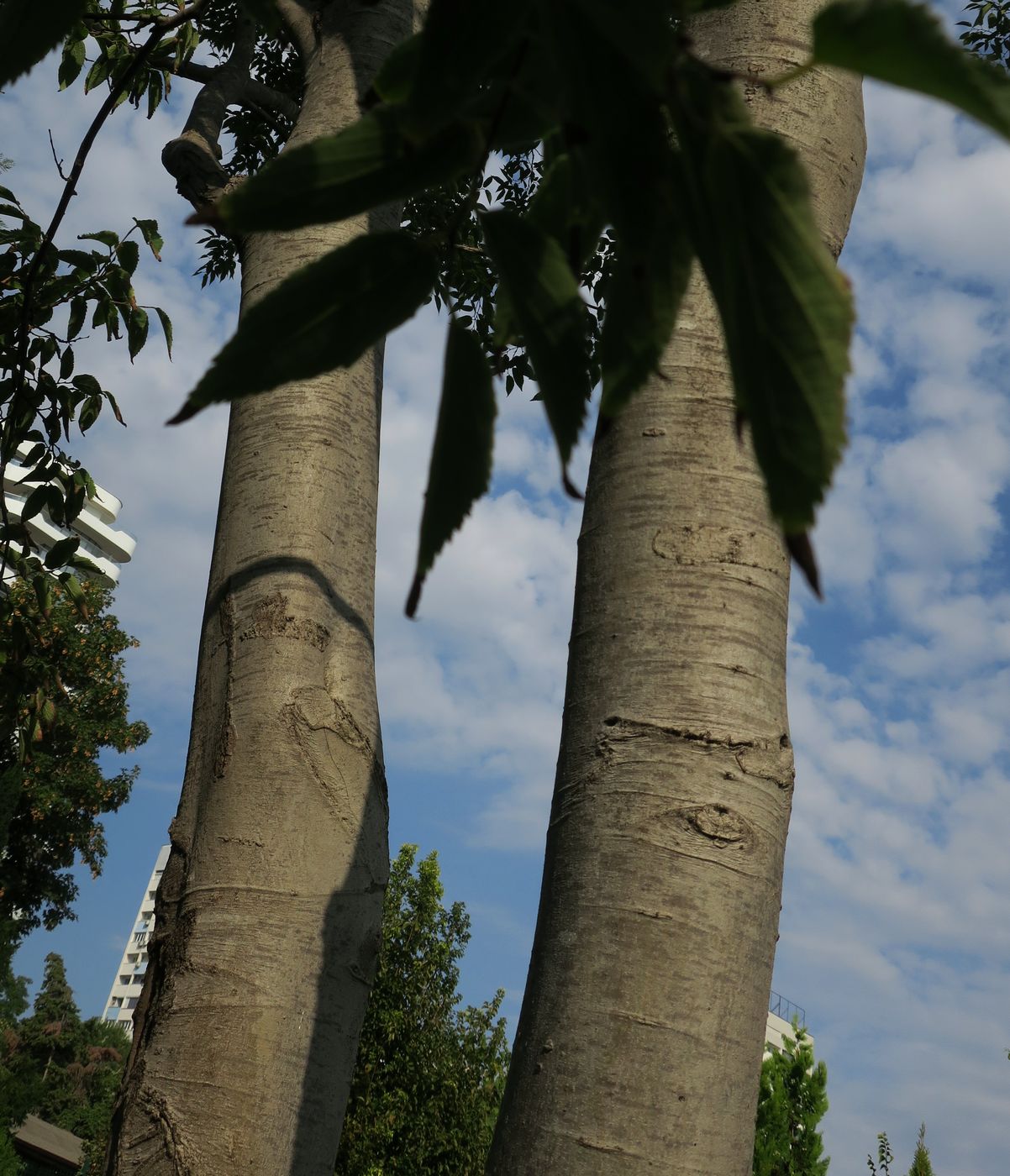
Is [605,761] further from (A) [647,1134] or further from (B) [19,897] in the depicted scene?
(B) [19,897]

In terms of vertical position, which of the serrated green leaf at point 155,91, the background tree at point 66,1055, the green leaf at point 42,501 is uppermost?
the serrated green leaf at point 155,91

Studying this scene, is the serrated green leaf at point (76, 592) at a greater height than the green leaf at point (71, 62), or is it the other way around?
the green leaf at point (71, 62)

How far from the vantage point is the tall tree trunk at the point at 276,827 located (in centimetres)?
173

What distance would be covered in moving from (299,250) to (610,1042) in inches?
68.7

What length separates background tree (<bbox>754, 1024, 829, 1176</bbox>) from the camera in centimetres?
805

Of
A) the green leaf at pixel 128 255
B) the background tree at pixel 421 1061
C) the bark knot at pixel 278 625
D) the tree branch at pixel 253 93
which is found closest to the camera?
the bark knot at pixel 278 625

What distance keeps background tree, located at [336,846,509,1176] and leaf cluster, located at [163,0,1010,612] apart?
12.5 m

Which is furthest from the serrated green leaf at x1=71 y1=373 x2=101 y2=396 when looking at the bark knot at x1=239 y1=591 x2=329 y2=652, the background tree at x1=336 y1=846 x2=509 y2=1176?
the background tree at x1=336 y1=846 x2=509 y2=1176

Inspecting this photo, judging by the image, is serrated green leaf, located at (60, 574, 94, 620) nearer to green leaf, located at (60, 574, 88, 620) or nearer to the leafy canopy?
green leaf, located at (60, 574, 88, 620)

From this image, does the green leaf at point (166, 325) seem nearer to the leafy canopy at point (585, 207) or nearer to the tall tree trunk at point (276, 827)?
the tall tree trunk at point (276, 827)

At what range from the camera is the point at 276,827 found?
183 centimetres

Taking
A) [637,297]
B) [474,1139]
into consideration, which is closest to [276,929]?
[637,297]

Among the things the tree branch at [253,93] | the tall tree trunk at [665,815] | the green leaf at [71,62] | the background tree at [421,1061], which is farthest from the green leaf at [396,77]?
the background tree at [421,1061]

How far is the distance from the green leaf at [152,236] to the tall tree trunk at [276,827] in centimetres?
72
